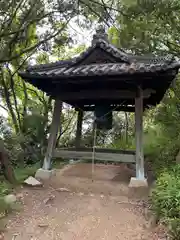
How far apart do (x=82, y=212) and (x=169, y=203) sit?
158 centimetres

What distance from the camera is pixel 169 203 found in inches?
162

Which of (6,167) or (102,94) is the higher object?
Answer: (102,94)

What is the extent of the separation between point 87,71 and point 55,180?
2.95 meters

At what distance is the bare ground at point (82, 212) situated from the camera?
13.1ft

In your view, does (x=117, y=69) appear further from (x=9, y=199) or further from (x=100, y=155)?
(x=9, y=199)

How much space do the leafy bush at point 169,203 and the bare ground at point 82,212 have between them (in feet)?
0.97

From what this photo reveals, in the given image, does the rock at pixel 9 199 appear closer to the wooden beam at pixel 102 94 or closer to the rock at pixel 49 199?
the rock at pixel 49 199

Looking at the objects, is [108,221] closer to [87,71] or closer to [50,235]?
[50,235]

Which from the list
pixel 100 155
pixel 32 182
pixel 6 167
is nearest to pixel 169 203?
pixel 100 155

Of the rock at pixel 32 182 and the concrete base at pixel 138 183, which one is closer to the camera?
the concrete base at pixel 138 183

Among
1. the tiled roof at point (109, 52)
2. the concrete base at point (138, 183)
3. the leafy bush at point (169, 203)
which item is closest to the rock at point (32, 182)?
the concrete base at point (138, 183)

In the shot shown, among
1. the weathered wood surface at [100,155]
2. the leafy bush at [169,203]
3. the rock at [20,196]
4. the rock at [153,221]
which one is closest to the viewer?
the leafy bush at [169,203]

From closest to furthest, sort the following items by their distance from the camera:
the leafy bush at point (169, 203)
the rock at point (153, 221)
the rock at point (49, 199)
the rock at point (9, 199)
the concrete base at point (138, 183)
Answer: the leafy bush at point (169, 203)
the rock at point (153, 221)
the rock at point (9, 199)
the rock at point (49, 199)
the concrete base at point (138, 183)

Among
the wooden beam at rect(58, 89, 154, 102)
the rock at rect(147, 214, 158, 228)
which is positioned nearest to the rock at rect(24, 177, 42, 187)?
the wooden beam at rect(58, 89, 154, 102)
